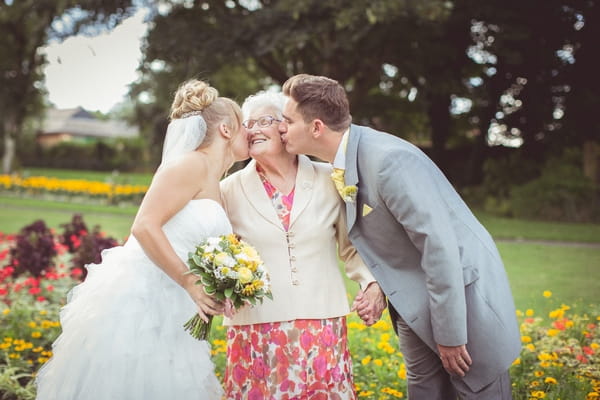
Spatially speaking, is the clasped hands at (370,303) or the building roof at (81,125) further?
the building roof at (81,125)

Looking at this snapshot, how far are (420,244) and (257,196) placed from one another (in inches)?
39.2

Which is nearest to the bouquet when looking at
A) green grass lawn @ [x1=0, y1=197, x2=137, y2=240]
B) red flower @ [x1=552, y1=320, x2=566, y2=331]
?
red flower @ [x1=552, y1=320, x2=566, y2=331]

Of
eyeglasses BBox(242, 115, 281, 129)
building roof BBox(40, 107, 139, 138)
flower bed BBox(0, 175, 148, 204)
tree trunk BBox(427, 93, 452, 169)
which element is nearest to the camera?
eyeglasses BBox(242, 115, 281, 129)

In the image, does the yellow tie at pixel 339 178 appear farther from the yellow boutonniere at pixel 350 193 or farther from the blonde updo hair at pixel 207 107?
the blonde updo hair at pixel 207 107

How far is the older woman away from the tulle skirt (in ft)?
0.95

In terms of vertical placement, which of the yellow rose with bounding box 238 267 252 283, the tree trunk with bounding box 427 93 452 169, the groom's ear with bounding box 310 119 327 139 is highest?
the tree trunk with bounding box 427 93 452 169

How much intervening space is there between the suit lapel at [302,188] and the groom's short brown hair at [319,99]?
37 centimetres

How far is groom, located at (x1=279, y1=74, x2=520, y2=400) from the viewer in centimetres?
285

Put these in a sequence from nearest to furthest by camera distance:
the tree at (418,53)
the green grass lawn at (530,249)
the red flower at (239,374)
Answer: the red flower at (239,374), the green grass lawn at (530,249), the tree at (418,53)

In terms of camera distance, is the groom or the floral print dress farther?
the floral print dress

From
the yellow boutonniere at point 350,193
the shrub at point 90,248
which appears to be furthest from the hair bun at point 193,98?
the shrub at point 90,248

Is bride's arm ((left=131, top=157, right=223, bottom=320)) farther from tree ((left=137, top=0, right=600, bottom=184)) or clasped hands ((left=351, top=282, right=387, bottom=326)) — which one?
tree ((left=137, top=0, right=600, bottom=184))

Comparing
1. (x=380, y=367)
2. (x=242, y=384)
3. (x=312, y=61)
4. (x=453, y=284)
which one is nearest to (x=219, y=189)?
(x=242, y=384)

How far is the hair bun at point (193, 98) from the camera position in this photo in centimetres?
329
